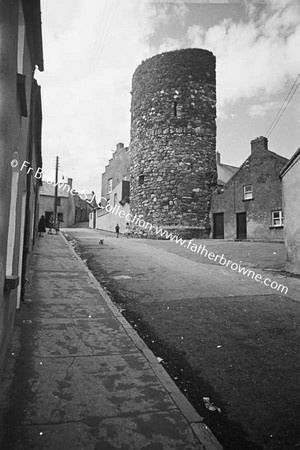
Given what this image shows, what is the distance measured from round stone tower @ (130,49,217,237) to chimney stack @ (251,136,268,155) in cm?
291

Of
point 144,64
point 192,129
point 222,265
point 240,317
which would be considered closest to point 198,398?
point 240,317

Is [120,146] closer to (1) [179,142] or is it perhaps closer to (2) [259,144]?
(1) [179,142]

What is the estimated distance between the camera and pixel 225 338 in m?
4.33

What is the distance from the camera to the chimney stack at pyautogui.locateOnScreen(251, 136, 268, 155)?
1950cm

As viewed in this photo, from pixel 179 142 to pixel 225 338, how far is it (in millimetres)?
15317

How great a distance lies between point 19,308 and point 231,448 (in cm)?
390

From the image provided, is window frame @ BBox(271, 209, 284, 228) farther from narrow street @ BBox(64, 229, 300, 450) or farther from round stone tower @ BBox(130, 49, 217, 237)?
narrow street @ BBox(64, 229, 300, 450)

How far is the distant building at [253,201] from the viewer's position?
18.3m

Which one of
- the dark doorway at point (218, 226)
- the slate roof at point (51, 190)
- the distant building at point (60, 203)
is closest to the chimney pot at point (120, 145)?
the distant building at point (60, 203)

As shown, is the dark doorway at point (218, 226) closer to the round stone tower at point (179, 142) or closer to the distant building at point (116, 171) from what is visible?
the round stone tower at point (179, 142)

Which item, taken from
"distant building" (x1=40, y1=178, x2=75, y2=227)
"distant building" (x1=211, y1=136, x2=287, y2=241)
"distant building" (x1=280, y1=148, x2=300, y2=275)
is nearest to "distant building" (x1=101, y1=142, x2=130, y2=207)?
"distant building" (x1=40, y1=178, x2=75, y2=227)

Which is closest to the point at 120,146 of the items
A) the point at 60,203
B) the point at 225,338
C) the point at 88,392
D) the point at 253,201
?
the point at 60,203

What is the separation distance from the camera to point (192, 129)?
18.4 meters

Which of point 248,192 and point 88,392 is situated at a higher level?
point 248,192
